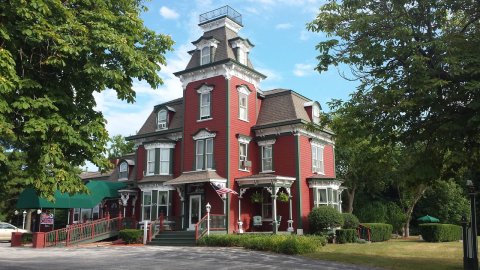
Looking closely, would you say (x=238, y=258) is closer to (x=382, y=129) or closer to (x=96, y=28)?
(x=382, y=129)

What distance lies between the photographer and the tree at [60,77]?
8781 millimetres

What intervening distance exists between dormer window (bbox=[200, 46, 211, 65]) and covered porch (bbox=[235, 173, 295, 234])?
8.62 metres

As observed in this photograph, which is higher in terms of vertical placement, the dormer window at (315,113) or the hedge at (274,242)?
the dormer window at (315,113)

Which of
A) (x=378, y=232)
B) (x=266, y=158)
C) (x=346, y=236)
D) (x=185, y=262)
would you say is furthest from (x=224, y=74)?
(x=185, y=262)

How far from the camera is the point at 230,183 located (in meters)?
28.6

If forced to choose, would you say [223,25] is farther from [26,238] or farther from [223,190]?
[26,238]

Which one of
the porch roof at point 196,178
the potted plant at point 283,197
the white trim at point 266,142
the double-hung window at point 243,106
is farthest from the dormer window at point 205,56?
the potted plant at point 283,197

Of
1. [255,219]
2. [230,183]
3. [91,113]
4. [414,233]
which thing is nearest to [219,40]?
[230,183]

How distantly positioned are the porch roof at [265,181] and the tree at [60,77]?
58.3ft

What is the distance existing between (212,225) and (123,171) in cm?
1392

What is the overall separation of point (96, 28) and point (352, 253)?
1502 cm

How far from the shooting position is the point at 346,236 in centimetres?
2766

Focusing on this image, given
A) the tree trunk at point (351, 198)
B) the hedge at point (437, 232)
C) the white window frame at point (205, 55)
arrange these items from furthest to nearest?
1. the tree trunk at point (351, 198)
2. the white window frame at point (205, 55)
3. the hedge at point (437, 232)

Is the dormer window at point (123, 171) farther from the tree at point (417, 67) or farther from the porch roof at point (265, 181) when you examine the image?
the tree at point (417, 67)
